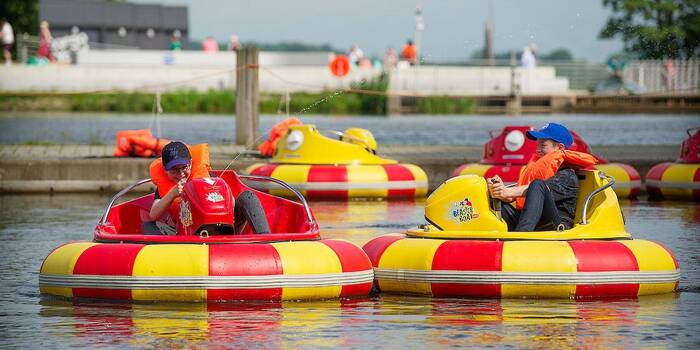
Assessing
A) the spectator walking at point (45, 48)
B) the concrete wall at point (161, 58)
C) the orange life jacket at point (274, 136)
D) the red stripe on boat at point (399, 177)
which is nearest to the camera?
the red stripe on boat at point (399, 177)

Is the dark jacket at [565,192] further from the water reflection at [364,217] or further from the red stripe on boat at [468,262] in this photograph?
the water reflection at [364,217]

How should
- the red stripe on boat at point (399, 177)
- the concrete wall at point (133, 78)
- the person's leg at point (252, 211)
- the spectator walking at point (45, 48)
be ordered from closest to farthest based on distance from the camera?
the person's leg at point (252, 211) → the red stripe on boat at point (399, 177) → the concrete wall at point (133, 78) → the spectator walking at point (45, 48)

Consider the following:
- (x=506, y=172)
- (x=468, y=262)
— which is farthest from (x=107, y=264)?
(x=506, y=172)

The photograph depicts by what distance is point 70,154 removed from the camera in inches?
935

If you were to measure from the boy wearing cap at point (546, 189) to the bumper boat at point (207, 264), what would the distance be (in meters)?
1.14

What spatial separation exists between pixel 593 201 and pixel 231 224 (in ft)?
8.22

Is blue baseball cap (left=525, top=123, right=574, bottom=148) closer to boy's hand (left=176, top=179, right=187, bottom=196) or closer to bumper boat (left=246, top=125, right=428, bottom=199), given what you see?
boy's hand (left=176, top=179, right=187, bottom=196)

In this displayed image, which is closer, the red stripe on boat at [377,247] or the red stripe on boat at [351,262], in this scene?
the red stripe on boat at [351,262]

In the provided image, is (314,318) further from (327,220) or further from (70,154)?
(70,154)

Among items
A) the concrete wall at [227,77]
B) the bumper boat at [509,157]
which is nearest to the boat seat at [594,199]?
the bumper boat at [509,157]

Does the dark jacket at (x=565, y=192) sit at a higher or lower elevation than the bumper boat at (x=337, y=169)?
higher

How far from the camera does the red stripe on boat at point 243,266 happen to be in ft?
36.4

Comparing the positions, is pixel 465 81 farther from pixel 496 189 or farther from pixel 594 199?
pixel 496 189

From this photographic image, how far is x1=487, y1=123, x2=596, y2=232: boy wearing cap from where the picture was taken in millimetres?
11898
